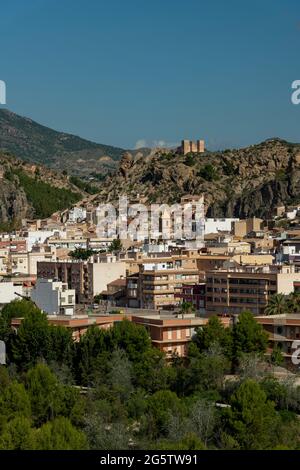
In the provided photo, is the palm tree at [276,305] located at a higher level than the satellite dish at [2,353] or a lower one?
higher

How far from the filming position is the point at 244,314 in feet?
106

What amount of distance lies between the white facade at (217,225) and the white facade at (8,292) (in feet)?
79.6

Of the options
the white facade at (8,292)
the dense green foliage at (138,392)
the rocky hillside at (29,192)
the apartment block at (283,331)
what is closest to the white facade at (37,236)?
the rocky hillside at (29,192)

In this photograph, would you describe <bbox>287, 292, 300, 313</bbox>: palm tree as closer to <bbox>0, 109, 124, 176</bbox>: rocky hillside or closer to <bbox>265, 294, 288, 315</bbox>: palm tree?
<bbox>265, 294, 288, 315</bbox>: palm tree

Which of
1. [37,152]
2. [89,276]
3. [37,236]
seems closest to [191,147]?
[37,236]

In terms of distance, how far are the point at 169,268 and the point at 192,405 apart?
62.5 ft

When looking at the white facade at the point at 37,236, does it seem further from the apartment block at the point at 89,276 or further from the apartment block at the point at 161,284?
the apartment block at the point at 161,284

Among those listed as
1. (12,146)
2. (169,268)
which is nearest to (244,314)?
(169,268)

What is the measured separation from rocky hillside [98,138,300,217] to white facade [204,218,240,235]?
5.04 meters

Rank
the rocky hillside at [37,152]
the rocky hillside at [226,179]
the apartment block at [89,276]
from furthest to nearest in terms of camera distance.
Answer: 1. the rocky hillside at [37,152]
2. the rocky hillside at [226,179]
3. the apartment block at [89,276]

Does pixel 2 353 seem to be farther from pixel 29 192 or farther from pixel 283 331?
pixel 29 192

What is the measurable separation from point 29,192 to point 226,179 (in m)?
20.6

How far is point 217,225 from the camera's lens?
225 feet

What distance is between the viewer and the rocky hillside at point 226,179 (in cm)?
7562
